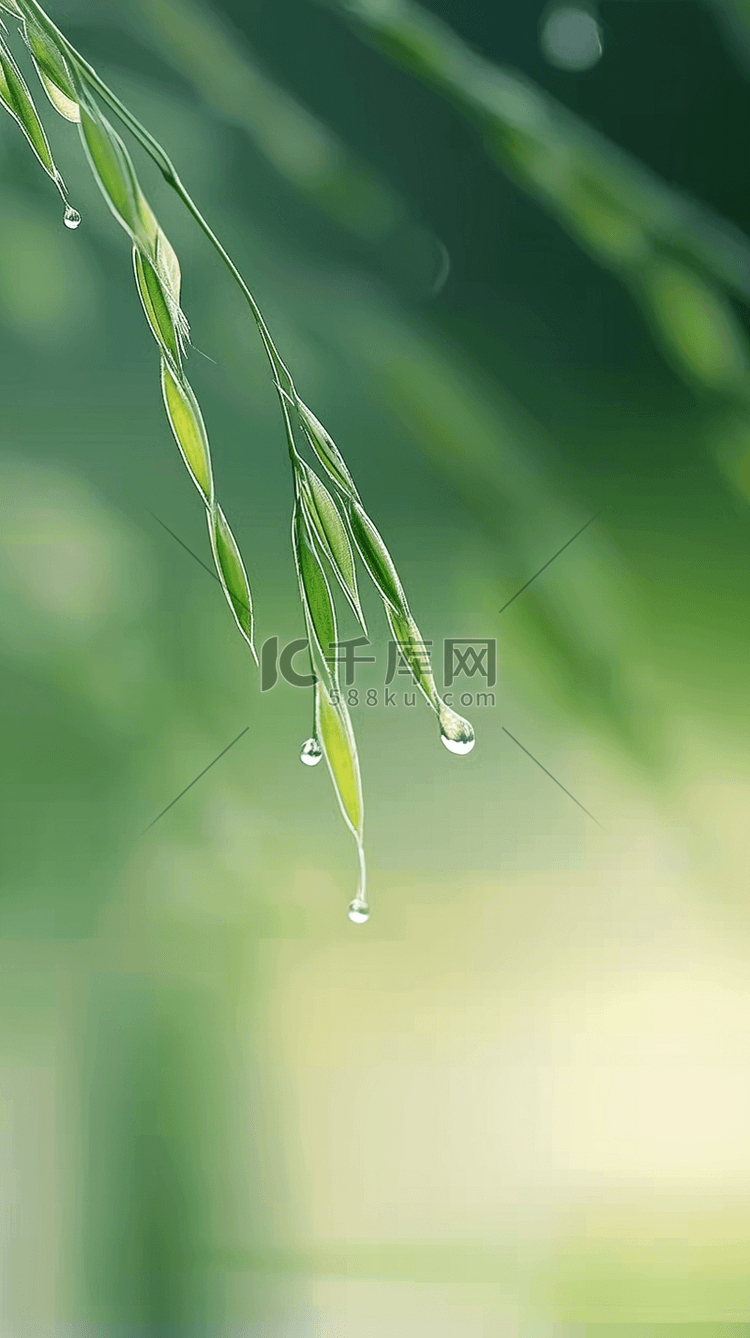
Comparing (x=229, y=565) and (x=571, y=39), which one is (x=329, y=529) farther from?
(x=571, y=39)

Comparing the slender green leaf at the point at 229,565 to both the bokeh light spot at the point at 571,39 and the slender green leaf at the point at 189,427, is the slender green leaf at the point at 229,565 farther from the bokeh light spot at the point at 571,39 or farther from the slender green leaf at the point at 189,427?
the bokeh light spot at the point at 571,39

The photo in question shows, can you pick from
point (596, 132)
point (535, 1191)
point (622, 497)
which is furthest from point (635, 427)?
point (535, 1191)

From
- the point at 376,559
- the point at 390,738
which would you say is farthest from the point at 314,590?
the point at 390,738

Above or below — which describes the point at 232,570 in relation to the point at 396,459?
below

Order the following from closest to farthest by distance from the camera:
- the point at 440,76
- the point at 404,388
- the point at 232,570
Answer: the point at 232,570
the point at 440,76
the point at 404,388

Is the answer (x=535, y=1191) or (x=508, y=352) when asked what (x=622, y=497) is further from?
(x=535, y=1191)

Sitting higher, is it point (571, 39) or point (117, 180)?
point (571, 39)
